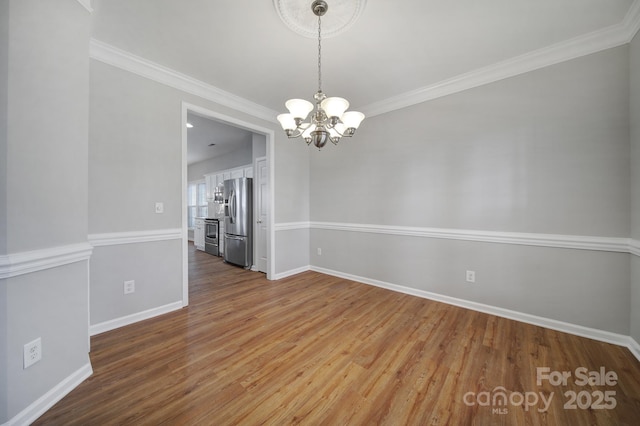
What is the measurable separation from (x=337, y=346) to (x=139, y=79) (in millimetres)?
3339

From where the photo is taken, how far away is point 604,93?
200cm

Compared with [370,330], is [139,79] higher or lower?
higher

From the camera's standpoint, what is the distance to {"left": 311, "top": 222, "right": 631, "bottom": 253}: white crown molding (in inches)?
77.6

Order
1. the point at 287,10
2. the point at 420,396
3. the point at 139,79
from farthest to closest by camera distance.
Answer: the point at 139,79 < the point at 287,10 < the point at 420,396

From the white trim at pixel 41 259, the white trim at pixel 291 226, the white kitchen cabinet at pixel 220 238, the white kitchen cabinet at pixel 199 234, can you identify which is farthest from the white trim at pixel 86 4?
the white kitchen cabinet at pixel 199 234

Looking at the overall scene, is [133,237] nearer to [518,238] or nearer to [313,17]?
[313,17]

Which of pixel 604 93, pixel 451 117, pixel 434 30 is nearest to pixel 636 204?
pixel 604 93

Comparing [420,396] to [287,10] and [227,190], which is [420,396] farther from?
[227,190]

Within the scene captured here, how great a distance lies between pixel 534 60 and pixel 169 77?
153 inches

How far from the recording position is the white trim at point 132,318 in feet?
6.98

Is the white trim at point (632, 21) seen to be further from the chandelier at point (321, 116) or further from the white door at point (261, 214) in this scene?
the white door at point (261, 214)

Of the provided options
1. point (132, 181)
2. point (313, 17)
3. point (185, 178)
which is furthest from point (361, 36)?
point (132, 181)

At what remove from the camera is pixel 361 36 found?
200 centimetres

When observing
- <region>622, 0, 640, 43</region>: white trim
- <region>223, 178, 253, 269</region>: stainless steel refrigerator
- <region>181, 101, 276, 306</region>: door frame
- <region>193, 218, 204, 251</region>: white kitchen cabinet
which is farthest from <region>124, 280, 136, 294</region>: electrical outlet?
<region>622, 0, 640, 43</region>: white trim
